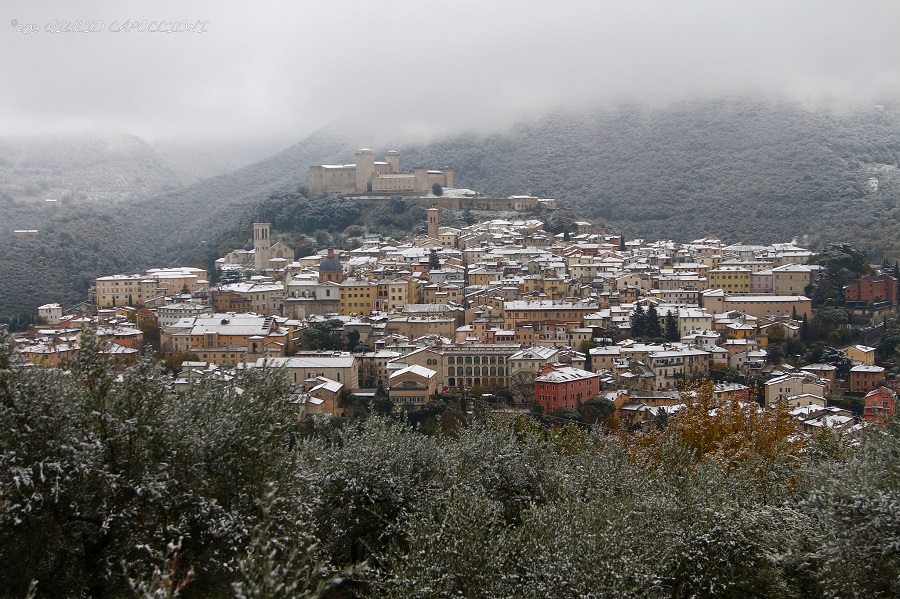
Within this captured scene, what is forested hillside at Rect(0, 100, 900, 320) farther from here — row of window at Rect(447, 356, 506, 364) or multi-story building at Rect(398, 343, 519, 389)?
row of window at Rect(447, 356, 506, 364)

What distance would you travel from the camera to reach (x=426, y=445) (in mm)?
18172

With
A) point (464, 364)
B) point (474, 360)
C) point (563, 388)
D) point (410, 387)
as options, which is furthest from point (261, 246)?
point (563, 388)

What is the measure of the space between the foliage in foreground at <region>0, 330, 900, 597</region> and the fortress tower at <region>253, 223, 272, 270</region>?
59287 mm

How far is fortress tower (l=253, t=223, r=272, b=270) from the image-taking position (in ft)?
245

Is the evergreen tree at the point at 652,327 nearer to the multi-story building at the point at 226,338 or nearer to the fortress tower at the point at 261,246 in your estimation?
the multi-story building at the point at 226,338

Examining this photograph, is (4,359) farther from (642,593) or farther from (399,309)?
(399,309)

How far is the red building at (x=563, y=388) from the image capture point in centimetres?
4238

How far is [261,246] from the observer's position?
246ft

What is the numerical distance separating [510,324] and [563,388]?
10.7m

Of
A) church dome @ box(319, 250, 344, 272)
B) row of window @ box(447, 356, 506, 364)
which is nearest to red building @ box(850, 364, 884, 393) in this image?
row of window @ box(447, 356, 506, 364)

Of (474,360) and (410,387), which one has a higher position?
(474,360)

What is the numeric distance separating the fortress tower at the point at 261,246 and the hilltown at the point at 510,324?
2.14 metres

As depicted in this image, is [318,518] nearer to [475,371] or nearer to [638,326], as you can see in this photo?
[475,371]

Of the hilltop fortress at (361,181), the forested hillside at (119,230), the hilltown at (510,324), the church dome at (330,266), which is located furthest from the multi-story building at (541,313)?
the hilltop fortress at (361,181)
